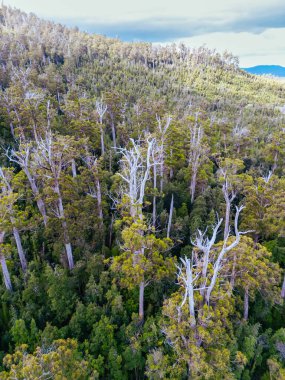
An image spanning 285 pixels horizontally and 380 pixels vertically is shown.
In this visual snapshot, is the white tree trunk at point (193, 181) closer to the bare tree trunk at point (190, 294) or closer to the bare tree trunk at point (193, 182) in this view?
the bare tree trunk at point (193, 182)

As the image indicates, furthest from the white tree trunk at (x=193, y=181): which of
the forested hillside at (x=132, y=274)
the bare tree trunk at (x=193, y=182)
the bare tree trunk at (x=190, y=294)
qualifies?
the bare tree trunk at (x=190, y=294)

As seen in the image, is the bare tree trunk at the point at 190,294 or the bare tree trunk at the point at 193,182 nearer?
the bare tree trunk at the point at 190,294

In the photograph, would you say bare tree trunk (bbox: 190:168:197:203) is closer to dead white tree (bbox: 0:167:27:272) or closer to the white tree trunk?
the white tree trunk

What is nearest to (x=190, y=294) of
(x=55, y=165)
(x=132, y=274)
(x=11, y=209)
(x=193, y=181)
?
(x=132, y=274)

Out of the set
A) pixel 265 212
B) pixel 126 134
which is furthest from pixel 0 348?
pixel 126 134

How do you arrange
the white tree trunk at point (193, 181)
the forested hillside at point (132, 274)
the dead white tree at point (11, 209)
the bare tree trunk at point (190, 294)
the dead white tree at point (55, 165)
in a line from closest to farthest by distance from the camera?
1. the bare tree trunk at point (190, 294)
2. the forested hillside at point (132, 274)
3. the dead white tree at point (11, 209)
4. the dead white tree at point (55, 165)
5. the white tree trunk at point (193, 181)

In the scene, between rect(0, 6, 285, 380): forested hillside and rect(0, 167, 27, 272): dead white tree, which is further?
rect(0, 167, 27, 272): dead white tree

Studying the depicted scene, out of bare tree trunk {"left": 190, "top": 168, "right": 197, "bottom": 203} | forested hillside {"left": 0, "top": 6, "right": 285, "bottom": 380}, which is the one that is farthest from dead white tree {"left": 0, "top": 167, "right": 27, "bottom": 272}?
bare tree trunk {"left": 190, "top": 168, "right": 197, "bottom": 203}

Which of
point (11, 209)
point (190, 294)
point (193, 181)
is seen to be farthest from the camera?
point (193, 181)

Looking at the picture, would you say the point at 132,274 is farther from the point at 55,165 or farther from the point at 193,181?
the point at 193,181

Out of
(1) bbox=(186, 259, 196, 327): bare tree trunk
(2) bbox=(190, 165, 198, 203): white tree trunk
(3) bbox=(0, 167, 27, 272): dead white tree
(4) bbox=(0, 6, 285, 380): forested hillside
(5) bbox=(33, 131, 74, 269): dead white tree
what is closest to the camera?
(1) bbox=(186, 259, 196, 327): bare tree trunk

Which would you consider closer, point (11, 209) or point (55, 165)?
point (11, 209)
